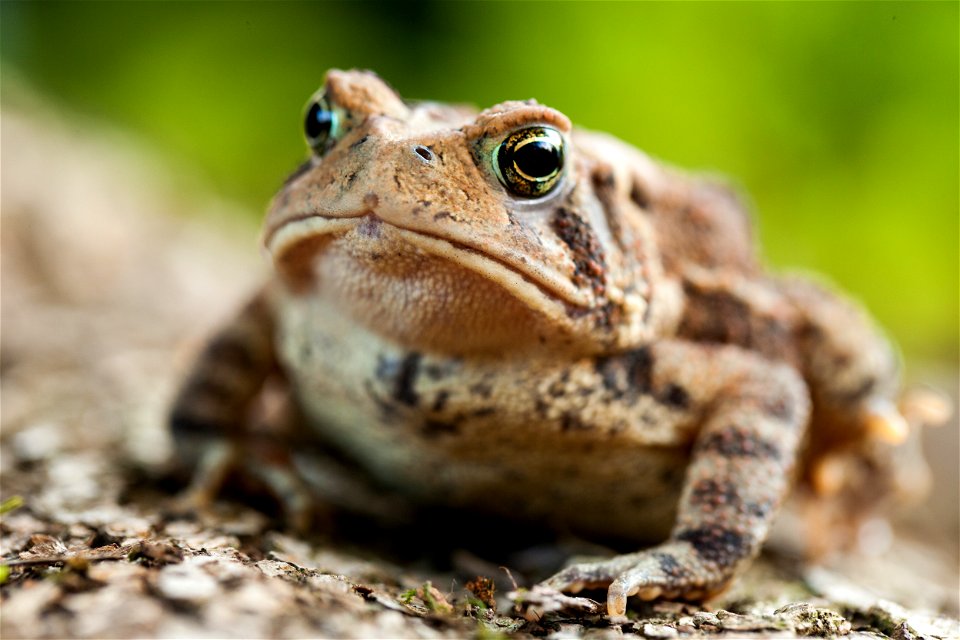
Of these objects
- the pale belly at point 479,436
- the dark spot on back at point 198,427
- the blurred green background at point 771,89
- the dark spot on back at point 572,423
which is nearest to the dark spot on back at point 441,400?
the pale belly at point 479,436

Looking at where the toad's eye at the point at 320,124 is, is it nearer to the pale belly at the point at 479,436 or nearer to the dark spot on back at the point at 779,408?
the pale belly at the point at 479,436

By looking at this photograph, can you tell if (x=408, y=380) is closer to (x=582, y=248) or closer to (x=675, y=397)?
(x=582, y=248)

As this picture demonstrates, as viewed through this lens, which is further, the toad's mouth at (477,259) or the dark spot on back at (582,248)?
the dark spot on back at (582,248)

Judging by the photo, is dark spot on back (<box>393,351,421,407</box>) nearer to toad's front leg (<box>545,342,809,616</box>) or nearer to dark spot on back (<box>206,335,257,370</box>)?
toad's front leg (<box>545,342,809,616</box>)

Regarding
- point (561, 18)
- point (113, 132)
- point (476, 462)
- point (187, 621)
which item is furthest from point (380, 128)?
point (113, 132)

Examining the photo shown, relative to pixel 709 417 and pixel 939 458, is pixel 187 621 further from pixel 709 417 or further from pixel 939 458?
pixel 939 458

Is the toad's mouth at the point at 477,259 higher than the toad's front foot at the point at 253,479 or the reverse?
higher
